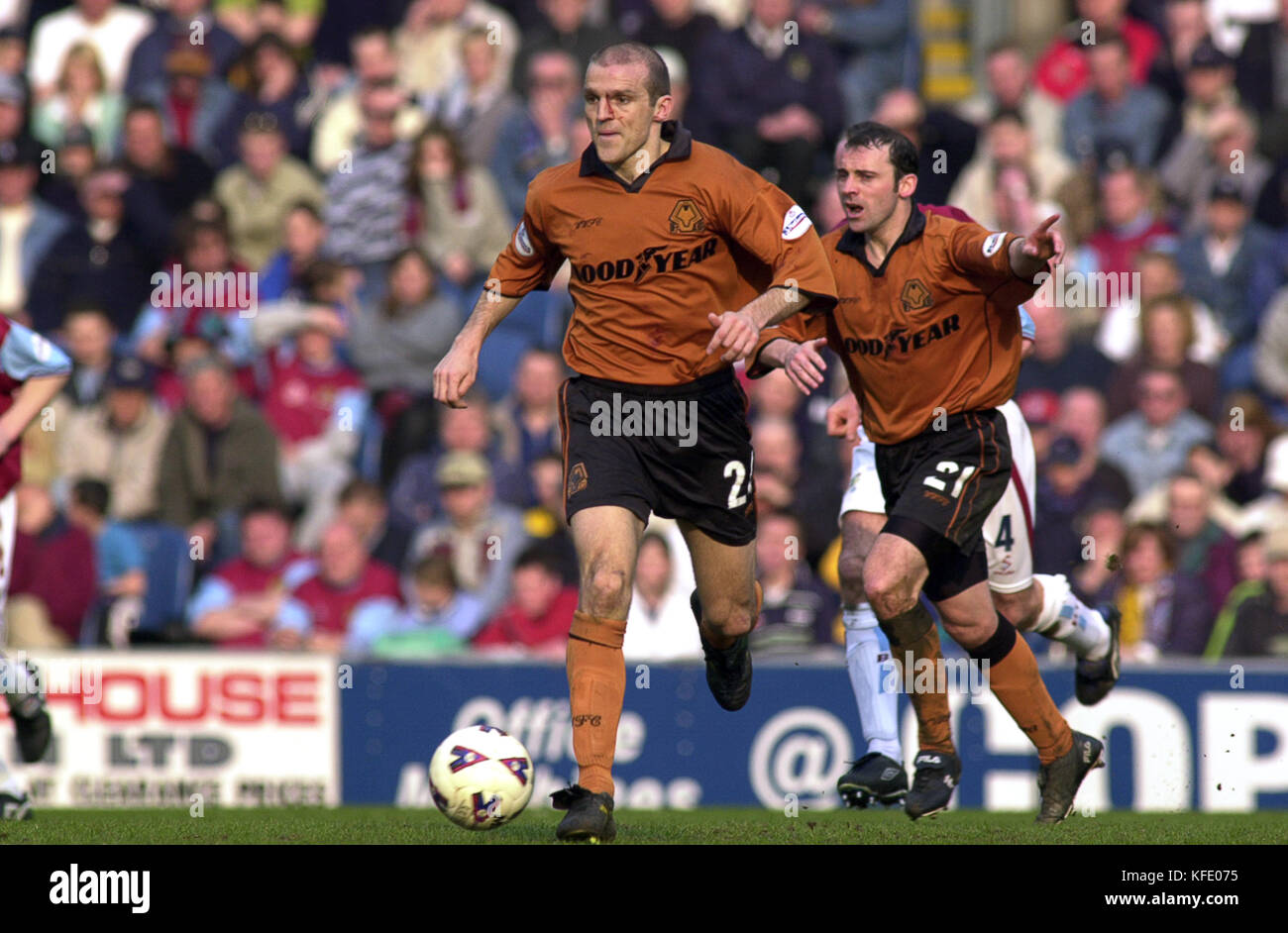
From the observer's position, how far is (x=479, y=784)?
7461 mm

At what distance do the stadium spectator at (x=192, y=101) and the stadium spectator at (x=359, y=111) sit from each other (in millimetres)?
904

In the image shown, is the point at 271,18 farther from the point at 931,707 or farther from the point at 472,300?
the point at 931,707

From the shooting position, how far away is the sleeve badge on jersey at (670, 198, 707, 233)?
7.79m

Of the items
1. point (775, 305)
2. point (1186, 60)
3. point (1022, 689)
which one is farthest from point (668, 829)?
point (1186, 60)

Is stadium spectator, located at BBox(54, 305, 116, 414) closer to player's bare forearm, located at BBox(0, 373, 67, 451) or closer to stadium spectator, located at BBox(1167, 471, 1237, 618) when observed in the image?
player's bare forearm, located at BBox(0, 373, 67, 451)

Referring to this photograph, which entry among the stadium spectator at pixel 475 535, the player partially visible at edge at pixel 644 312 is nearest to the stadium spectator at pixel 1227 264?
the stadium spectator at pixel 475 535

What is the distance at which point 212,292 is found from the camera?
15.5 meters

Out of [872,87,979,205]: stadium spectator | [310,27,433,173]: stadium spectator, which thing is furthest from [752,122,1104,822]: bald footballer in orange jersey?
[310,27,433,173]: stadium spectator

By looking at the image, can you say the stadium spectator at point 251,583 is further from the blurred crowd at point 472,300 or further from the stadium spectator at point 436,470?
the stadium spectator at point 436,470

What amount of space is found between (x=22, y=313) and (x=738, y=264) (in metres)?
9.46

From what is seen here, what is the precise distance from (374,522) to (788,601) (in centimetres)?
338

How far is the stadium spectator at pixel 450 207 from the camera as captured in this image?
15.3 meters

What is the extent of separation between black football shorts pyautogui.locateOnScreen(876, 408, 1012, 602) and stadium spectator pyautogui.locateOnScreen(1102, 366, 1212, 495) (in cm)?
557

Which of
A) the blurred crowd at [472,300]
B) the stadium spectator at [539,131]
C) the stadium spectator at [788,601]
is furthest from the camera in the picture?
the stadium spectator at [539,131]
